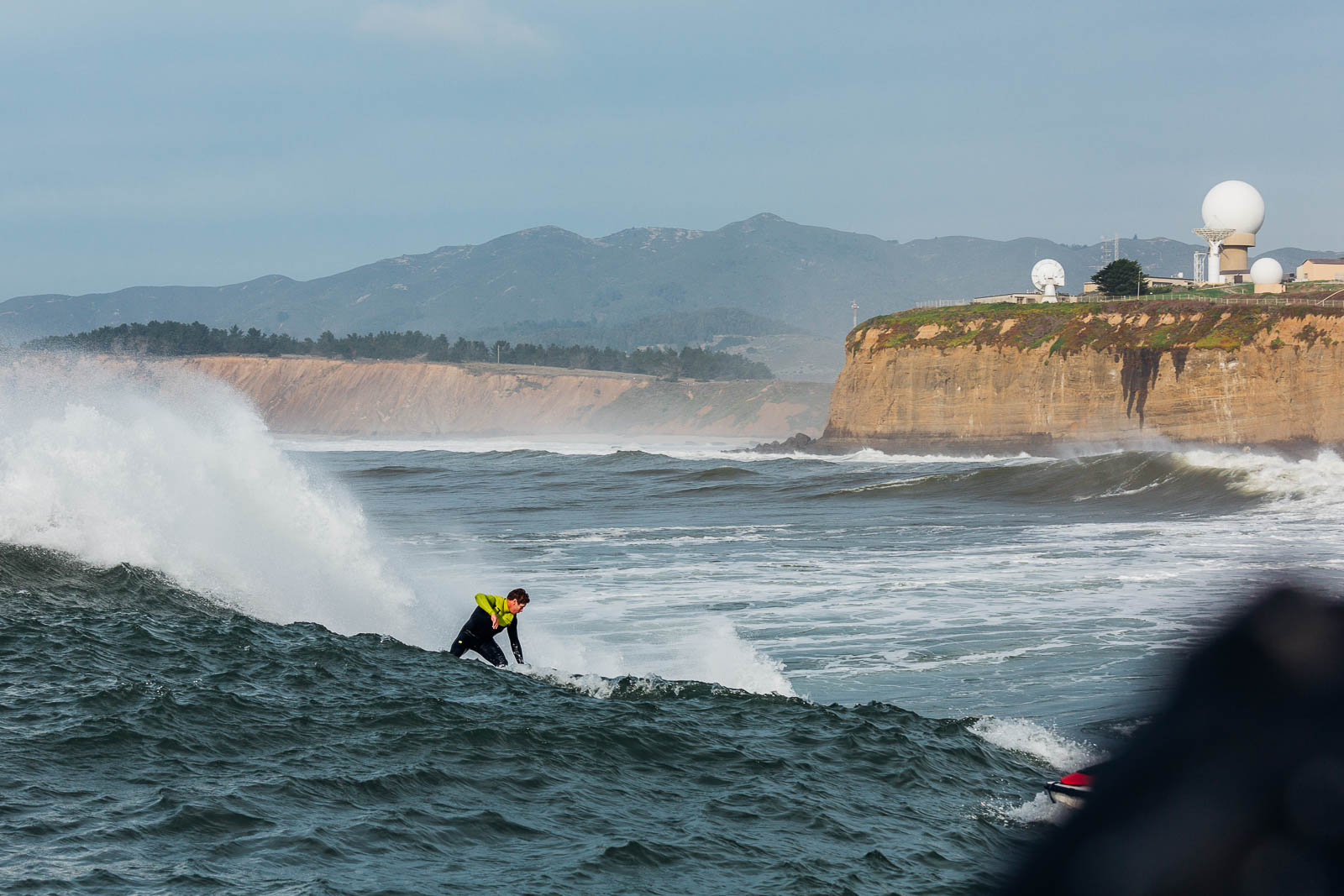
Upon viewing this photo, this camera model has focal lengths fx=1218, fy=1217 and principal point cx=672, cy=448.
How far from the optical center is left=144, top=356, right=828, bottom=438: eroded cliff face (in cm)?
13838

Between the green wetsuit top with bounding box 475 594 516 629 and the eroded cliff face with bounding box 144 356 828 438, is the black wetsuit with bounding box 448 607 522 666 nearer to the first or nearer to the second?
the green wetsuit top with bounding box 475 594 516 629

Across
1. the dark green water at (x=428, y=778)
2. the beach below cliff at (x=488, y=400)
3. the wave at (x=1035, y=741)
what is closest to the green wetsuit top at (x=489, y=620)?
the dark green water at (x=428, y=778)

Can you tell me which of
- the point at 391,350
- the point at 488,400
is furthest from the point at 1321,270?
the point at 391,350

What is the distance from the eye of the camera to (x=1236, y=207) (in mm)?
72500

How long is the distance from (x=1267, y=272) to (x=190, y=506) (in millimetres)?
64683

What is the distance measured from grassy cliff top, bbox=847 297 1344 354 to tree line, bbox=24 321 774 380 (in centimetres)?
9701

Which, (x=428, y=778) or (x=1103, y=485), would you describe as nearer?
(x=428, y=778)

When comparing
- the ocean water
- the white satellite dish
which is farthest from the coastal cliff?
the ocean water

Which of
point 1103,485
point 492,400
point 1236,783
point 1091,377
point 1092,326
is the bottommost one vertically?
point 1103,485

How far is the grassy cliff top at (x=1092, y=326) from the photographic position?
5600 cm

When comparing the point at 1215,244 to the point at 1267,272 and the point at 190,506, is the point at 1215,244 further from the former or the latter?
the point at 190,506

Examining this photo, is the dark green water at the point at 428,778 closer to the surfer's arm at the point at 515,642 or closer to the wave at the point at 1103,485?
the surfer's arm at the point at 515,642

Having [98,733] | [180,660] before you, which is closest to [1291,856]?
[98,733]

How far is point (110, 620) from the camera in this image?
12.8 metres
